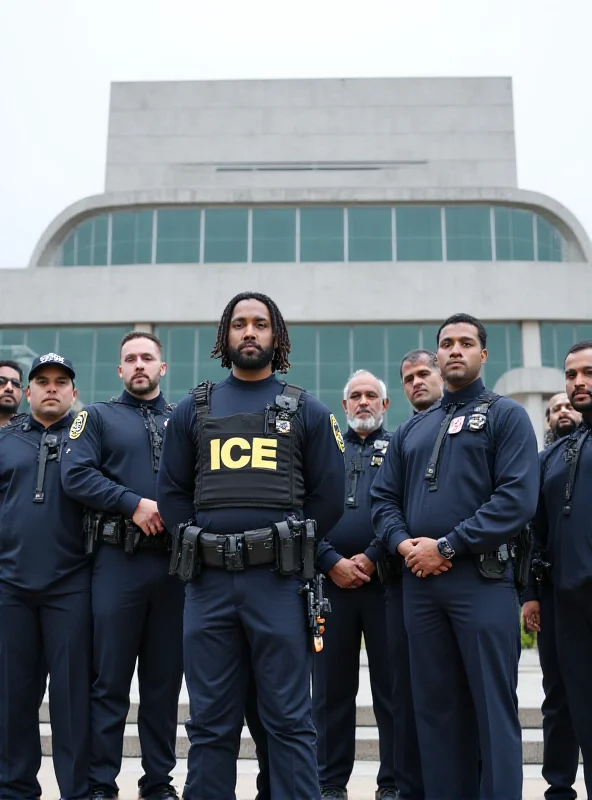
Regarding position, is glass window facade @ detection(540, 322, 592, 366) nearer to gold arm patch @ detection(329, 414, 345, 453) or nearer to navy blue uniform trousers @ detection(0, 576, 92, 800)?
gold arm patch @ detection(329, 414, 345, 453)

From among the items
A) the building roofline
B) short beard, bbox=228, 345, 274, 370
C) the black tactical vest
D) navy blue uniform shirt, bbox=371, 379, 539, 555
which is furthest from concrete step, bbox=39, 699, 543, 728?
the building roofline

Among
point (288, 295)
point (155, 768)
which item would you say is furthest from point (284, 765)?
point (288, 295)

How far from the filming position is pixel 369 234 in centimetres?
3183

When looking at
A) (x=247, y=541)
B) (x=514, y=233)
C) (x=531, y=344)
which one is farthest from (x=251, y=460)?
(x=514, y=233)

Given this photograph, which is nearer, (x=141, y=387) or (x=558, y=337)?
(x=141, y=387)

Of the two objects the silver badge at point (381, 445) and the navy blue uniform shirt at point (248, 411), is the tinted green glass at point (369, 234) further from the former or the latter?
the navy blue uniform shirt at point (248, 411)

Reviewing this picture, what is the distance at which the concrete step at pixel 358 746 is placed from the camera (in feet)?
18.4

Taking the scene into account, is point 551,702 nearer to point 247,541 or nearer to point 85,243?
point 247,541

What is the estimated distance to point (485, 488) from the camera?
4.11 m

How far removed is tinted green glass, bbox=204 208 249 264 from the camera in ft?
104

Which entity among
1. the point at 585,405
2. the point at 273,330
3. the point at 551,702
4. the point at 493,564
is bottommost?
the point at 551,702

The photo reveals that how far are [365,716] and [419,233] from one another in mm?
27483

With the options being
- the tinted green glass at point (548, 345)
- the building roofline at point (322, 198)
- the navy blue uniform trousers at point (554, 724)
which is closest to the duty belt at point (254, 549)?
the navy blue uniform trousers at point (554, 724)

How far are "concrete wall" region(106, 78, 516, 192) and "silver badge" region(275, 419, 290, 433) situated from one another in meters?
35.8
